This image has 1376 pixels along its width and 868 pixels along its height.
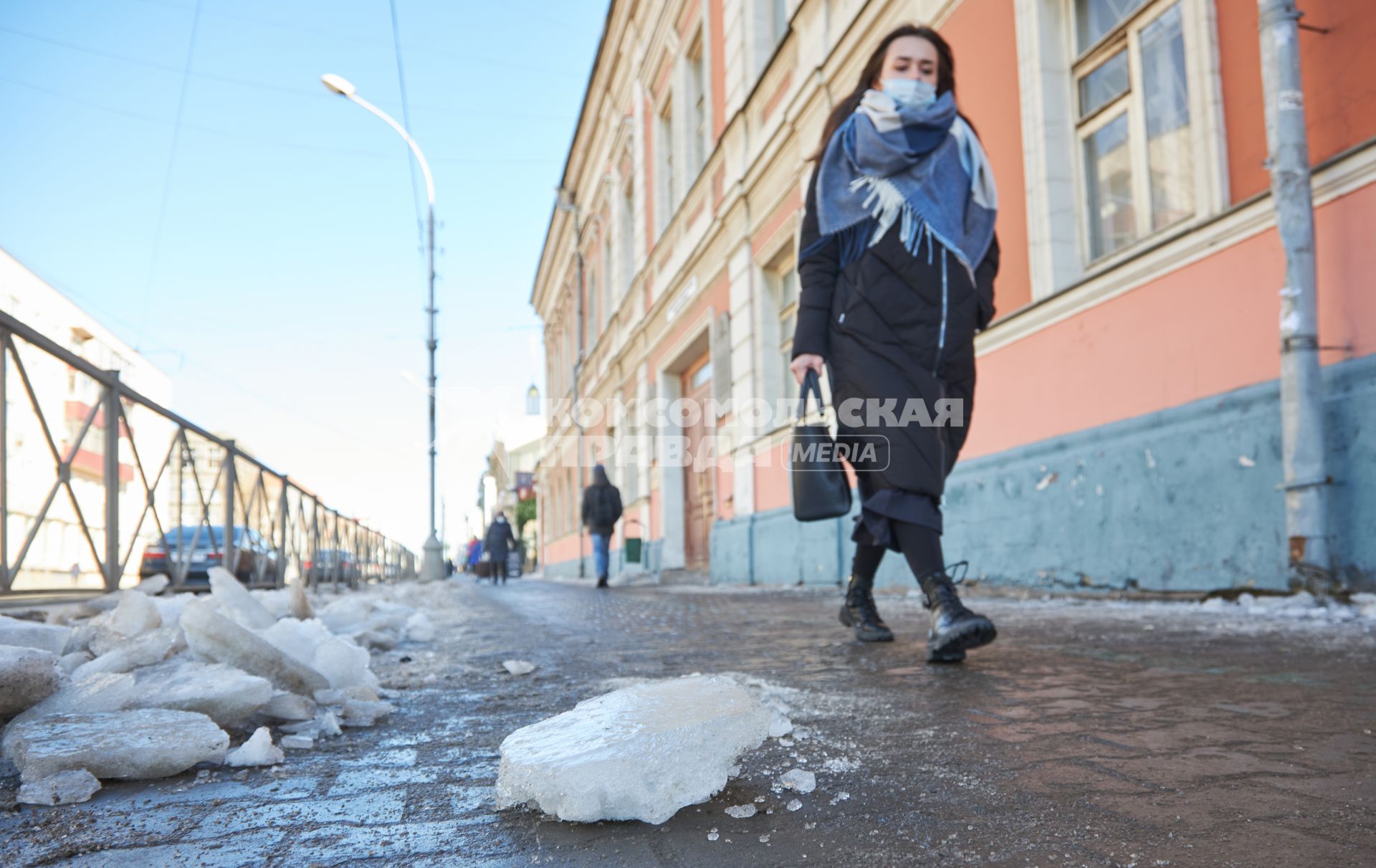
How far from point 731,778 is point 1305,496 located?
3.26 meters

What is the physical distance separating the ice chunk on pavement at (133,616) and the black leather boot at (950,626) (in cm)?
215

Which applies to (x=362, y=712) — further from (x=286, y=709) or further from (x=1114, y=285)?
(x=1114, y=285)

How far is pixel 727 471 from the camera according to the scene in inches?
458

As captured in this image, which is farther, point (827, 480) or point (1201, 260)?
point (1201, 260)

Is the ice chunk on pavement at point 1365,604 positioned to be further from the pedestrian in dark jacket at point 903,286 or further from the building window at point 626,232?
the building window at point 626,232

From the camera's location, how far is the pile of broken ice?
1.49 m

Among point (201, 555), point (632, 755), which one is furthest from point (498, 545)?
point (632, 755)

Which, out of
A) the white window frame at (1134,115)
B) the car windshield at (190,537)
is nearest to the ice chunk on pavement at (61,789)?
the car windshield at (190,537)

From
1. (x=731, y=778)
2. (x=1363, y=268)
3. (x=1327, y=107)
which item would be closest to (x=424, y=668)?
(x=731, y=778)

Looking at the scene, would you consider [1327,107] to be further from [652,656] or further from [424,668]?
[424,668]

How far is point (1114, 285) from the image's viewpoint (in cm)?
494

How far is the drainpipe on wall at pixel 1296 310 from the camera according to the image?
12.0 feet

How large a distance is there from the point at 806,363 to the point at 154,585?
3.92m

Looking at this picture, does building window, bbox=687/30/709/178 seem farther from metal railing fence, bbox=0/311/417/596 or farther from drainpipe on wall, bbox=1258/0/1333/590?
drainpipe on wall, bbox=1258/0/1333/590
